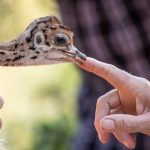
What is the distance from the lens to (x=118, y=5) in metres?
3.08

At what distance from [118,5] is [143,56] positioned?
0.22m

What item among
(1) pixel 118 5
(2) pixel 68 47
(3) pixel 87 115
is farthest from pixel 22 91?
(2) pixel 68 47

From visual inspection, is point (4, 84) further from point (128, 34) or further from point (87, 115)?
point (128, 34)

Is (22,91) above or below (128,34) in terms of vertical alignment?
above

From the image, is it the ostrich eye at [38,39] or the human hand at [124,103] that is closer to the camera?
the ostrich eye at [38,39]

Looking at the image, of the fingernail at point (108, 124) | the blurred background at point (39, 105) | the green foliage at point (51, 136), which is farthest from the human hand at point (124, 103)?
the green foliage at point (51, 136)

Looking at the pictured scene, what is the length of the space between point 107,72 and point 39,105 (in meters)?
3.77

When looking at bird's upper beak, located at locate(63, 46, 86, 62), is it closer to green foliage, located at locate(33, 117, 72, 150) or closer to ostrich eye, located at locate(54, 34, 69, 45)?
ostrich eye, located at locate(54, 34, 69, 45)

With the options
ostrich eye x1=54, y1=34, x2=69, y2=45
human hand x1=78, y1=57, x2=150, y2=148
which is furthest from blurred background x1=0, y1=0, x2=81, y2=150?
ostrich eye x1=54, y1=34, x2=69, y2=45

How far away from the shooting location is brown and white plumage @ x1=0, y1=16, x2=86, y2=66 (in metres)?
1.80

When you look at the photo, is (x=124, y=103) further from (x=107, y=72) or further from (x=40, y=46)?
(x=40, y=46)

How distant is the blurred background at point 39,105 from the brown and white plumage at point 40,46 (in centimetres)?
253

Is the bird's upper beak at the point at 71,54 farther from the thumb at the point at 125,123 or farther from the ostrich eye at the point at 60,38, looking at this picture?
the thumb at the point at 125,123

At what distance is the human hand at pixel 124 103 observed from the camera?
194 centimetres
